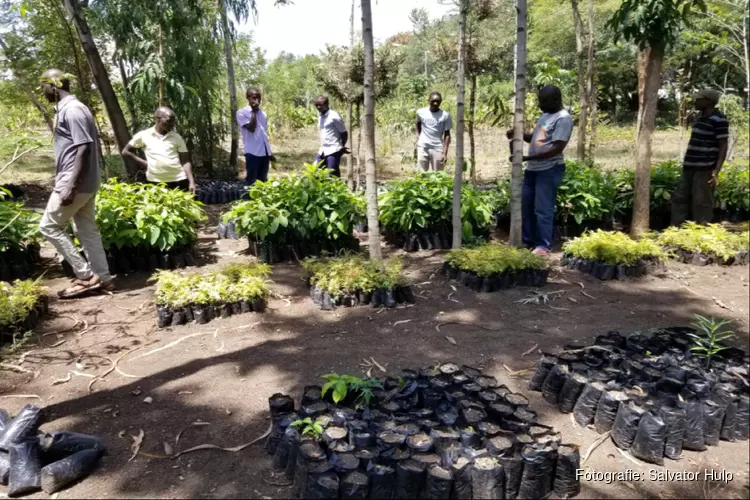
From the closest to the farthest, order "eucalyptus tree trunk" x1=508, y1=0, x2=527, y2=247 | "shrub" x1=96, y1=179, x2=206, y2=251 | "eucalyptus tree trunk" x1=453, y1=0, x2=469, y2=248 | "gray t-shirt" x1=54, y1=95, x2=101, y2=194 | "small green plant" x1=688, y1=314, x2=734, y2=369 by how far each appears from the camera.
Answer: "small green plant" x1=688, y1=314, x2=734, y2=369 < "gray t-shirt" x1=54, y1=95, x2=101, y2=194 < "eucalyptus tree trunk" x1=508, y1=0, x2=527, y2=247 < "eucalyptus tree trunk" x1=453, y1=0, x2=469, y2=248 < "shrub" x1=96, y1=179, x2=206, y2=251

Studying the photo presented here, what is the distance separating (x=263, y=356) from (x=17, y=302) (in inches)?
80.3

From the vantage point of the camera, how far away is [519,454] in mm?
2242

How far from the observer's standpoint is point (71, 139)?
423 cm

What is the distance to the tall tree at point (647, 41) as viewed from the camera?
5.08 m

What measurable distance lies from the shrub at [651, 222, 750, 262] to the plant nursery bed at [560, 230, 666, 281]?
0.39m

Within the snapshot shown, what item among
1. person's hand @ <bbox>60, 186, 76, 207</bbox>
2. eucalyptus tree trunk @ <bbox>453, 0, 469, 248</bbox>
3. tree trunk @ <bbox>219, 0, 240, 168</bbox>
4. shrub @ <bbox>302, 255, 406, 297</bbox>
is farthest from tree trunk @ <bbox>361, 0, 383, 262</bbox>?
tree trunk @ <bbox>219, 0, 240, 168</bbox>

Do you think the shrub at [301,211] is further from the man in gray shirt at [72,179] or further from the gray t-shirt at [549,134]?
the gray t-shirt at [549,134]

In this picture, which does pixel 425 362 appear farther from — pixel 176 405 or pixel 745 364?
pixel 745 364

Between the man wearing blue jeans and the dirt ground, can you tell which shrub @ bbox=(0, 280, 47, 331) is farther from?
the man wearing blue jeans

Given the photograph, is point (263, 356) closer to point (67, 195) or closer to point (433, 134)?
point (67, 195)

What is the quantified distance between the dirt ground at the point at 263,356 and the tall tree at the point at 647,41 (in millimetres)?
1304

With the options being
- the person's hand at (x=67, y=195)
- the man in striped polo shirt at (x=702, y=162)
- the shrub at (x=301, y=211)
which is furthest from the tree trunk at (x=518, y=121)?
the person's hand at (x=67, y=195)

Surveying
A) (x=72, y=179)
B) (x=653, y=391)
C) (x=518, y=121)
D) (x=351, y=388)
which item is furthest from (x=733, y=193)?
(x=72, y=179)

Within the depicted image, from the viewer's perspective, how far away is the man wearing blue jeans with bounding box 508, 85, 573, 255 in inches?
205
